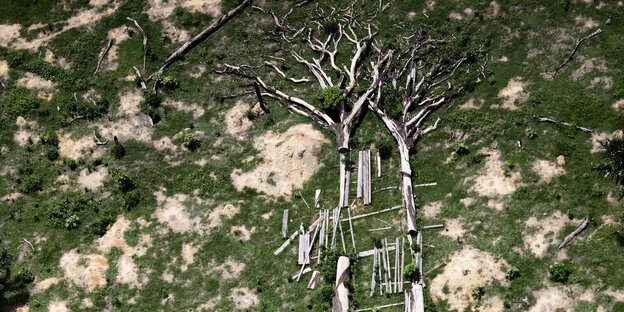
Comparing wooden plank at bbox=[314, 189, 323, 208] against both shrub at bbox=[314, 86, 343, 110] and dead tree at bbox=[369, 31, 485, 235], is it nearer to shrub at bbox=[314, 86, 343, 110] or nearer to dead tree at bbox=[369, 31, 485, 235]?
dead tree at bbox=[369, 31, 485, 235]

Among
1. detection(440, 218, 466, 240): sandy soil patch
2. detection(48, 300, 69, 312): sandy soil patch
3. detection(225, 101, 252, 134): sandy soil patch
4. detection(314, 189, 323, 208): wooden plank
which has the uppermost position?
detection(225, 101, 252, 134): sandy soil patch

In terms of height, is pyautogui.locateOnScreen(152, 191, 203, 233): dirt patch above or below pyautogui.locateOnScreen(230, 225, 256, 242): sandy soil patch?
above

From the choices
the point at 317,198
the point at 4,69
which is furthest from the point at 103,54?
the point at 317,198

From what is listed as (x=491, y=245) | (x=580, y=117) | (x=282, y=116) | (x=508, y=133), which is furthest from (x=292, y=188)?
(x=580, y=117)

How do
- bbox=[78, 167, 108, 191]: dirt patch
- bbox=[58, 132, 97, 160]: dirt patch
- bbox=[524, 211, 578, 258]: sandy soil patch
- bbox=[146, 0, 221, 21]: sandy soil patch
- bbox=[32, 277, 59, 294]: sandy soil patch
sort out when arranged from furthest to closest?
bbox=[146, 0, 221, 21]: sandy soil patch → bbox=[58, 132, 97, 160]: dirt patch → bbox=[78, 167, 108, 191]: dirt patch → bbox=[32, 277, 59, 294]: sandy soil patch → bbox=[524, 211, 578, 258]: sandy soil patch

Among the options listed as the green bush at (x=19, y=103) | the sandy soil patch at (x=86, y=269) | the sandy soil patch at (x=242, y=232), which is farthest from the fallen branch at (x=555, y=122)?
the green bush at (x=19, y=103)

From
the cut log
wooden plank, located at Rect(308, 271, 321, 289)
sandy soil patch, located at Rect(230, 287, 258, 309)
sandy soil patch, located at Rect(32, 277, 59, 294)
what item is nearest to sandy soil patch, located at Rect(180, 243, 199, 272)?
sandy soil patch, located at Rect(230, 287, 258, 309)

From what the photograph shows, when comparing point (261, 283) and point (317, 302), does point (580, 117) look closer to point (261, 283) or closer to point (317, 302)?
point (317, 302)

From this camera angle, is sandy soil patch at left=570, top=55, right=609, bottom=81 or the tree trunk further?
sandy soil patch at left=570, top=55, right=609, bottom=81
